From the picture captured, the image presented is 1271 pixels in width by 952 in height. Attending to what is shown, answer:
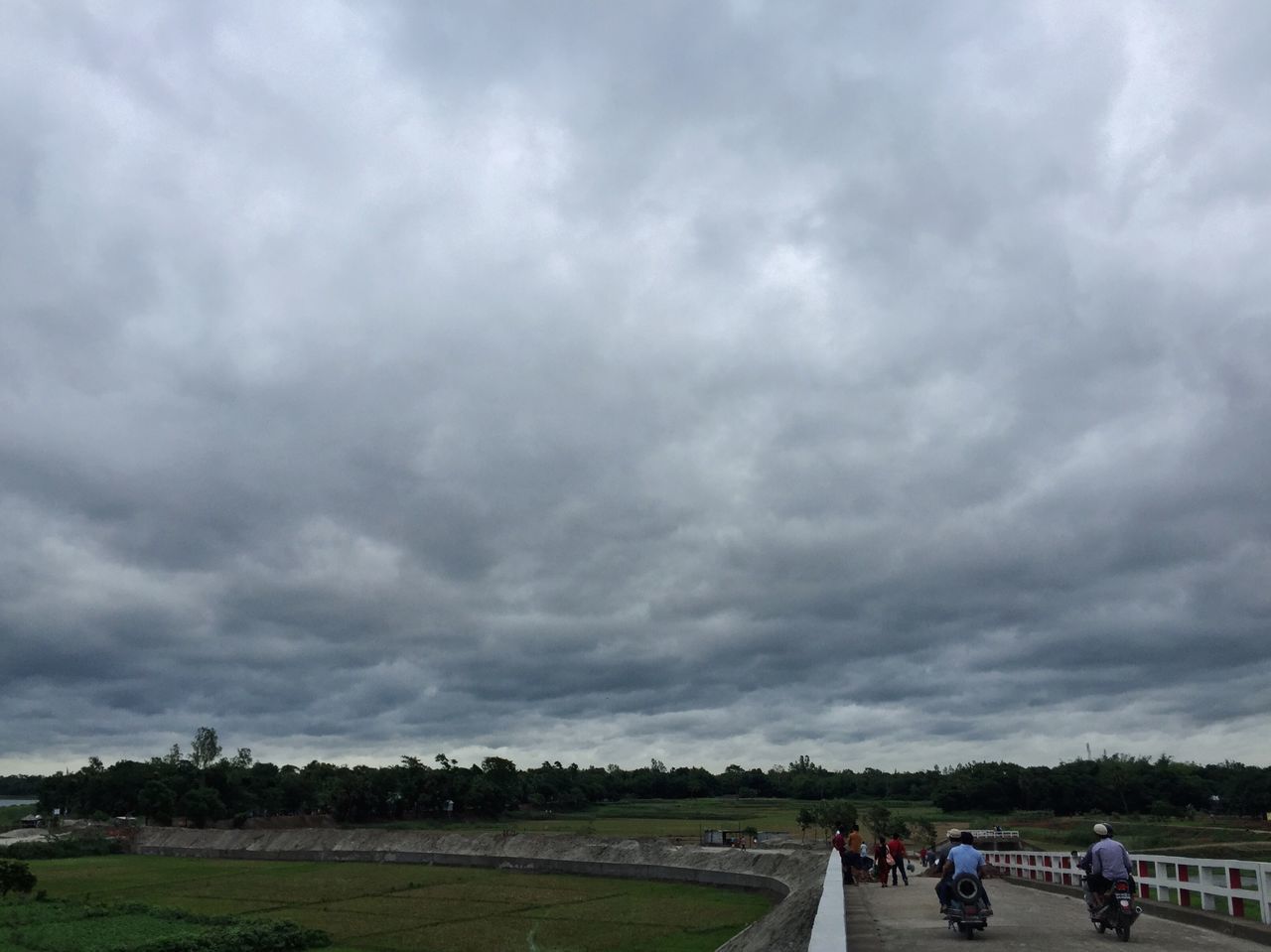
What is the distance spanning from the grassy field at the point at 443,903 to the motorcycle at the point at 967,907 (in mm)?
17201

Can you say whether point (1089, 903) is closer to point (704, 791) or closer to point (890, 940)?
point (890, 940)

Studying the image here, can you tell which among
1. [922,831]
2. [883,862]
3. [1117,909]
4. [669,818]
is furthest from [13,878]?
[669,818]

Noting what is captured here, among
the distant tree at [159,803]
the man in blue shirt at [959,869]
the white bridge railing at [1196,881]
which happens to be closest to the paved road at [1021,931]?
the man in blue shirt at [959,869]

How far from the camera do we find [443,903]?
47.6m

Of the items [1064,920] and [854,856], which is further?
[854,856]

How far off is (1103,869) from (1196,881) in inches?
157

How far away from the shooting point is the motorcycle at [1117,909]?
1527 centimetres

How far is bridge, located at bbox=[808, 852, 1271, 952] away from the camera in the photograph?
14.6 metres

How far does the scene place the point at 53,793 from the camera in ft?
474

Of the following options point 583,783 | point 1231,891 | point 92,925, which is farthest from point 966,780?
point 1231,891

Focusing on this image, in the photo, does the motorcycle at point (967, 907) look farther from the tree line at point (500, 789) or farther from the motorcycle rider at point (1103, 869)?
the tree line at point (500, 789)

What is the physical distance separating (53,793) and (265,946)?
431 feet

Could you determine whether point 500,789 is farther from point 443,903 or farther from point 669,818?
point 443,903

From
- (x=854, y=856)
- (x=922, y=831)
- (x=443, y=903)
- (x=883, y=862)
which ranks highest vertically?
(x=854, y=856)
